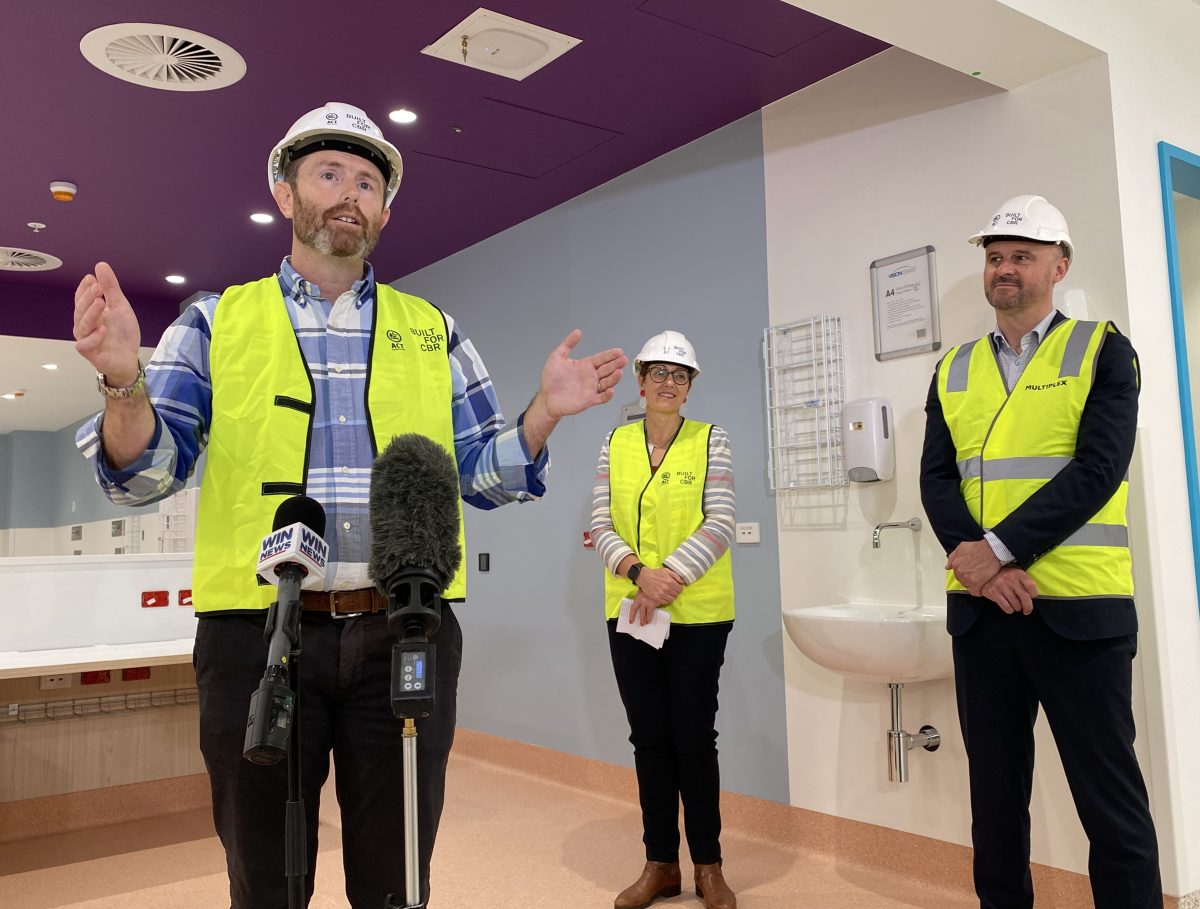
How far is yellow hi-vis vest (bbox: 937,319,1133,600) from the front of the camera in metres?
2.49

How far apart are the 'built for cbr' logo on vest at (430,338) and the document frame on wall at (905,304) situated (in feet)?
7.39

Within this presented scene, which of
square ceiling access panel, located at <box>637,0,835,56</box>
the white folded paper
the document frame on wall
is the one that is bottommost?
the white folded paper

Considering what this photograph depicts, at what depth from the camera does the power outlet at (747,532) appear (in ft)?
13.7

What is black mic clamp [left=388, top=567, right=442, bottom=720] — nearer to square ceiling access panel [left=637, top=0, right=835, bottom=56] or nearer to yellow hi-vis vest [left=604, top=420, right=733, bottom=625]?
yellow hi-vis vest [left=604, top=420, right=733, bottom=625]

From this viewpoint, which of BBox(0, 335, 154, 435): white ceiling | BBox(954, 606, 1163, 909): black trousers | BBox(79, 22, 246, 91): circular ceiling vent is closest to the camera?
BBox(954, 606, 1163, 909): black trousers

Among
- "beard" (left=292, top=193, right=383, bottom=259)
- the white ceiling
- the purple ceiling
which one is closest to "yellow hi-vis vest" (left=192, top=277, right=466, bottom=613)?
"beard" (left=292, top=193, right=383, bottom=259)

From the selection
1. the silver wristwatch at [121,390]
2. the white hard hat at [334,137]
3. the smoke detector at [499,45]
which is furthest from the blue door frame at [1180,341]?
the silver wristwatch at [121,390]

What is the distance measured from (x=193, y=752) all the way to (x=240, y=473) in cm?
361

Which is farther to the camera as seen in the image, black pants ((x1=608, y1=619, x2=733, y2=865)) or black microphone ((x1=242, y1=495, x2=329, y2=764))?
black pants ((x1=608, y1=619, x2=733, y2=865))

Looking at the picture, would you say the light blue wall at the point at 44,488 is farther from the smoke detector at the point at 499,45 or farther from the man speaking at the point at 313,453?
the man speaking at the point at 313,453

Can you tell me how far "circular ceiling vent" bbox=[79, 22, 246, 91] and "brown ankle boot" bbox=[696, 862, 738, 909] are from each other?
3.22m

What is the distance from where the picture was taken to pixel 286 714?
1.10 meters

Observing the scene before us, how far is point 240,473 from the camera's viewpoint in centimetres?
156

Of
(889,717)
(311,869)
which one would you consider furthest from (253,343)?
(889,717)
